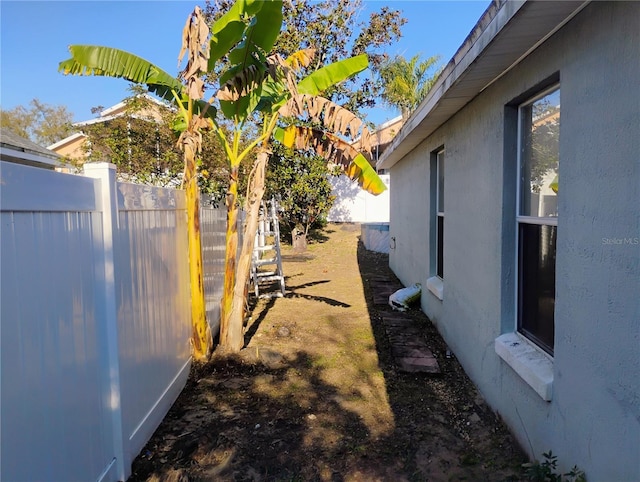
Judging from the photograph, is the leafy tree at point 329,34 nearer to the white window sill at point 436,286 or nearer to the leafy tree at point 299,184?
the leafy tree at point 299,184

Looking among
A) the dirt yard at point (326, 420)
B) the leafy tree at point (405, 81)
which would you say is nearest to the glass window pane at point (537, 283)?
the dirt yard at point (326, 420)

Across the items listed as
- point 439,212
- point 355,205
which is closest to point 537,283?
point 439,212

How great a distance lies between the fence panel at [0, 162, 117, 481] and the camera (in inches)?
71.6

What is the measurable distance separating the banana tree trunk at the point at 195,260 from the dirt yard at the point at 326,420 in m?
0.30

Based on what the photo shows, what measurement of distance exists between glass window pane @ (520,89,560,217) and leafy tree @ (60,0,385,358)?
7.57 ft

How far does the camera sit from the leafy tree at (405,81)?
61.2 ft

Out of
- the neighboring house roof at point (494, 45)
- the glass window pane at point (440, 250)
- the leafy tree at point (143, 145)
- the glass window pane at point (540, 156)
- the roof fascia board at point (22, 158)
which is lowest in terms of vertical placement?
the glass window pane at point (440, 250)

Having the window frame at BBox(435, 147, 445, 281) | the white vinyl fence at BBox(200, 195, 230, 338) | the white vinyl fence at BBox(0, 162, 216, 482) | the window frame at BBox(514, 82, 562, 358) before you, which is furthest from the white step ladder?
the window frame at BBox(514, 82, 562, 358)

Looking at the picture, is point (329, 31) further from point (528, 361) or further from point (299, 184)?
point (528, 361)

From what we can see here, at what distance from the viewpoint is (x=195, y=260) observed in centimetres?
470

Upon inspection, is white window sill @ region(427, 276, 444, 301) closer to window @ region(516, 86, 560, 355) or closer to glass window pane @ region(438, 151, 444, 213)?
glass window pane @ region(438, 151, 444, 213)

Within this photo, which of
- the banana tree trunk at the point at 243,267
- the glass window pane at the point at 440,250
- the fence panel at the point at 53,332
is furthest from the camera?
the glass window pane at the point at 440,250

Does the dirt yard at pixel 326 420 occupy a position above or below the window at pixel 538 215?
below

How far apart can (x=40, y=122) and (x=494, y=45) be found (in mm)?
43359
